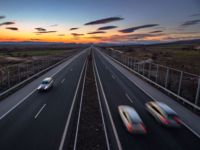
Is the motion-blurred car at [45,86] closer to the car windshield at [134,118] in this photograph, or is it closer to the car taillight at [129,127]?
the car windshield at [134,118]

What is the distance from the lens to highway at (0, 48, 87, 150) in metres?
10.4

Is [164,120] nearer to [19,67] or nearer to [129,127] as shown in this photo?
[129,127]

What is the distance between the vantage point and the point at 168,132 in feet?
39.4

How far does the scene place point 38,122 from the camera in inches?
522

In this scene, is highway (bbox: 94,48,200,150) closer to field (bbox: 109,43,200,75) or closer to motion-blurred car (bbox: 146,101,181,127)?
motion-blurred car (bbox: 146,101,181,127)

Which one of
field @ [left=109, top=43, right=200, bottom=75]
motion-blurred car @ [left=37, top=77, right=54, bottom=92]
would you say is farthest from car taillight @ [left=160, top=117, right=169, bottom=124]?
field @ [left=109, top=43, right=200, bottom=75]

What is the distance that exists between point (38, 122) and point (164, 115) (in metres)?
9.92

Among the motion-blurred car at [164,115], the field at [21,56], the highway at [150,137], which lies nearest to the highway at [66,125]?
the highway at [150,137]

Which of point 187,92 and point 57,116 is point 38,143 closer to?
point 57,116

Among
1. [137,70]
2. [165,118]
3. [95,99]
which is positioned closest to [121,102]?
[95,99]

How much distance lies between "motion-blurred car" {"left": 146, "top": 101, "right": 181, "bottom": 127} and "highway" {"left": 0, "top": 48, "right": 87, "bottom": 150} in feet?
23.5

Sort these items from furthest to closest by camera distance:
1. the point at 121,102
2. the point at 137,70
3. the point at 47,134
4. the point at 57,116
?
1. the point at 137,70
2. the point at 121,102
3. the point at 57,116
4. the point at 47,134

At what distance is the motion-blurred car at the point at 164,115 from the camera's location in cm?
1228

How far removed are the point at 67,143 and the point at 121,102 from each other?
8.78 metres
